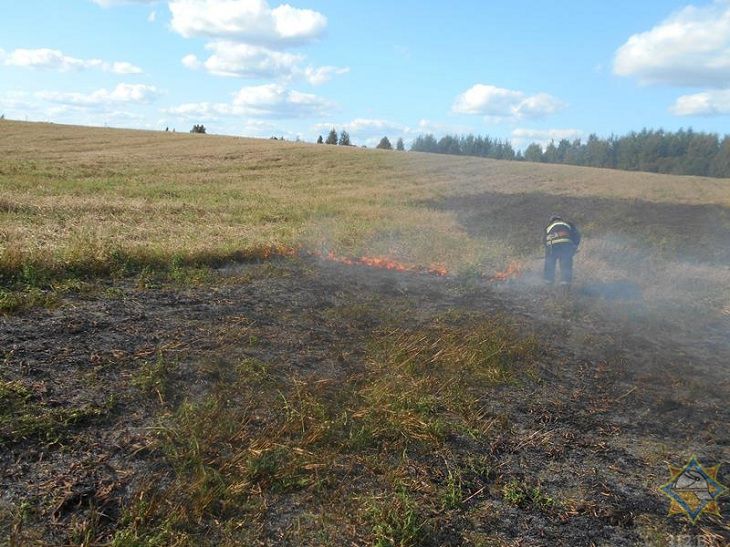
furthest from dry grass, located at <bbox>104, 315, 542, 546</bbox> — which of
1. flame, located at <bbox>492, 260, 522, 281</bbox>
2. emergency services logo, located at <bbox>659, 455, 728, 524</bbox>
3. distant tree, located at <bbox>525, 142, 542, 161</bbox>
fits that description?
distant tree, located at <bbox>525, 142, 542, 161</bbox>

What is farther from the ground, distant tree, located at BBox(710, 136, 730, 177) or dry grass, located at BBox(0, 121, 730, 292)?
distant tree, located at BBox(710, 136, 730, 177)

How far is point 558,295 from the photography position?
32.7ft

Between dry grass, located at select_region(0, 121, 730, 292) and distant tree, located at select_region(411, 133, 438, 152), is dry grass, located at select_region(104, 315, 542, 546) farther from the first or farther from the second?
distant tree, located at select_region(411, 133, 438, 152)

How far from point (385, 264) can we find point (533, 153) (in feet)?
343

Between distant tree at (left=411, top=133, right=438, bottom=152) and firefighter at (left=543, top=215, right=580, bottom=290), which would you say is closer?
firefighter at (left=543, top=215, right=580, bottom=290)

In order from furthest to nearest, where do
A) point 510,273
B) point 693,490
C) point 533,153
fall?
point 533,153
point 510,273
point 693,490

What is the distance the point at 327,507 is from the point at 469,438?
154cm

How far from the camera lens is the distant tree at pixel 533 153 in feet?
352

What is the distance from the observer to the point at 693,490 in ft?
13.7

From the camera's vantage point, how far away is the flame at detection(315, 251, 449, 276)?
37.1ft

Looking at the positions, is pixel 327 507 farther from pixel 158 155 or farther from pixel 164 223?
pixel 158 155

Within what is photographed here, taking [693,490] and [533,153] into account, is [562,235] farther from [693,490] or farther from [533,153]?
[533,153]

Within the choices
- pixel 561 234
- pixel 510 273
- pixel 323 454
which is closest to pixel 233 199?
pixel 510 273

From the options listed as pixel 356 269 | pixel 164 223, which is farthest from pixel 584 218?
pixel 164 223
